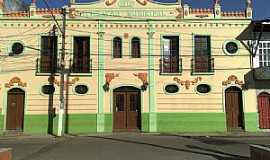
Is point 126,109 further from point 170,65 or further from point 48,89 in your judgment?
point 48,89

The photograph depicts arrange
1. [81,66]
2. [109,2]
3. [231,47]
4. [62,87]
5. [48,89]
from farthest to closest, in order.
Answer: [109,2] < [231,47] < [81,66] < [48,89] < [62,87]

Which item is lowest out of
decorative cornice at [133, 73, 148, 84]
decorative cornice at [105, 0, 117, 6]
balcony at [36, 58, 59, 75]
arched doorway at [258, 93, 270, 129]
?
arched doorway at [258, 93, 270, 129]

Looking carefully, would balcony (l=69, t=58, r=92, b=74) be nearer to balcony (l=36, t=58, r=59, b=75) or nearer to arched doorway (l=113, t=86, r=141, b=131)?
balcony (l=36, t=58, r=59, b=75)

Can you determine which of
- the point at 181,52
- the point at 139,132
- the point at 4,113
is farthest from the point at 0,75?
the point at 181,52

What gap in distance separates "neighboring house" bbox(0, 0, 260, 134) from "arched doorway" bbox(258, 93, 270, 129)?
53 cm

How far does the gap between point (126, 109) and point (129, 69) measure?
8.50 ft

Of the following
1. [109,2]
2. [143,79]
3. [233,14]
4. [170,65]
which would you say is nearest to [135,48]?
[143,79]

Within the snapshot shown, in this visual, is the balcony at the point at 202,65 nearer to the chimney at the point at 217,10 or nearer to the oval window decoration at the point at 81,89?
the chimney at the point at 217,10

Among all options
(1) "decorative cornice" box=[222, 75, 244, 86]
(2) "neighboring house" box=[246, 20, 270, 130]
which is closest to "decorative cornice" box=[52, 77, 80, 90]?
(1) "decorative cornice" box=[222, 75, 244, 86]

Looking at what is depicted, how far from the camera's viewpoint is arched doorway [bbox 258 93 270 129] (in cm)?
2968

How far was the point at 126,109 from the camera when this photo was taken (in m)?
29.7

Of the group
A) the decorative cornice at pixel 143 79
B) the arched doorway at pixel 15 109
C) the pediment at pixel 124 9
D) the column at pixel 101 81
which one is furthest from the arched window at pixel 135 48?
the arched doorway at pixel 15 109

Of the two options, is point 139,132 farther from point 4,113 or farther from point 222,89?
point 4,113

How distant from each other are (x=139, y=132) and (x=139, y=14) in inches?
304
